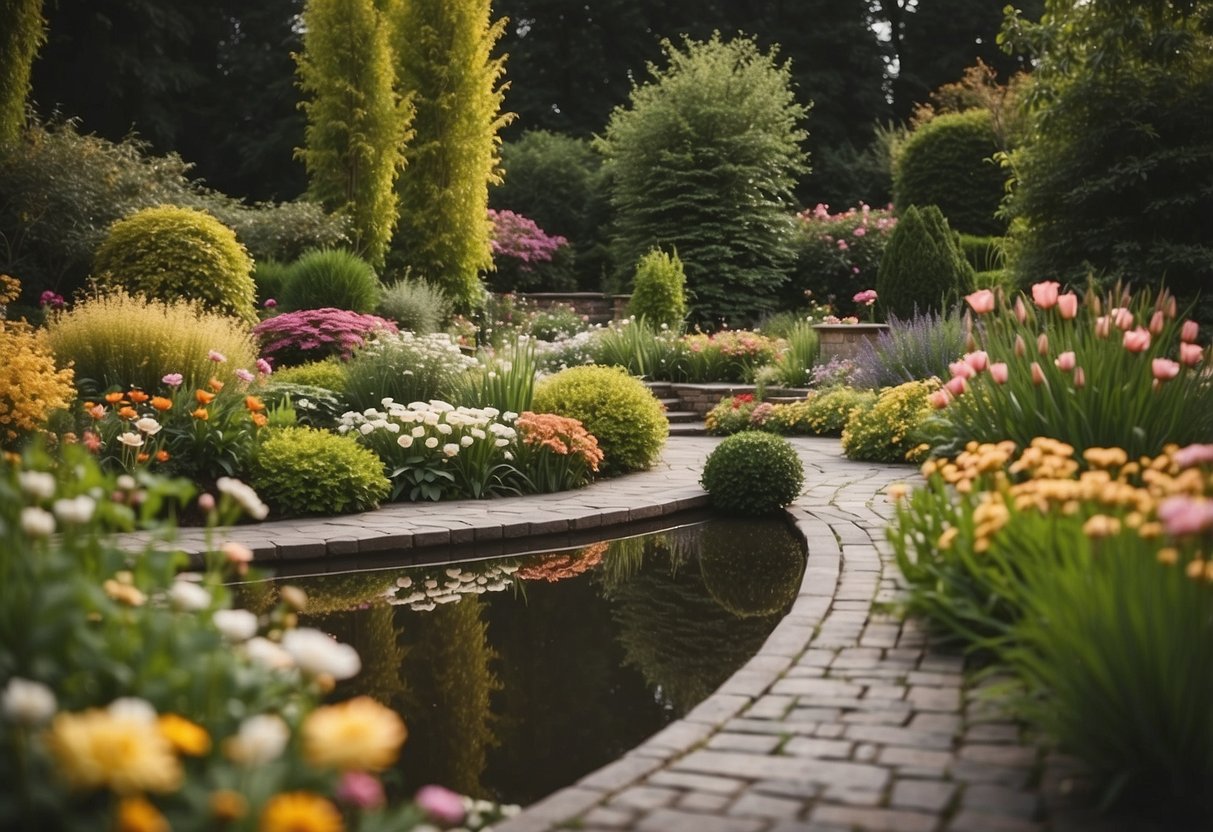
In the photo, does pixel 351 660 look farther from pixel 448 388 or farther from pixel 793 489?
pixel 448 388

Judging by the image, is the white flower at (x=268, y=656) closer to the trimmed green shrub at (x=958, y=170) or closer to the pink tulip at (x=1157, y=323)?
the pink tulip at (x=1157, y=323)

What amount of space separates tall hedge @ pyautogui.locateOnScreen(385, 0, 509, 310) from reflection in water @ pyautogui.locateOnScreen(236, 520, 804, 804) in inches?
437

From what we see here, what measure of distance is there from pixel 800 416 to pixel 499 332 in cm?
659

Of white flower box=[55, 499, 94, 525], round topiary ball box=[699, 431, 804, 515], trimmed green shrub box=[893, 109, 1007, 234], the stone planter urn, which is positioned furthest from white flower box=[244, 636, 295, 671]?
trimmed green shrub box=[893, 109, 1007, 234]

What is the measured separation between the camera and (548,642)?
4809 millimetres

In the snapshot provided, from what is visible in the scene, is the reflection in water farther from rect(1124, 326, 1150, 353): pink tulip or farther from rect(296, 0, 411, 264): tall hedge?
rect(296, 0, 411, 264): tall hedge

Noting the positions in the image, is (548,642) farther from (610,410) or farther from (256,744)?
(610,410)

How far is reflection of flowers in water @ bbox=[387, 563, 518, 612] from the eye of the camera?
5492 mm

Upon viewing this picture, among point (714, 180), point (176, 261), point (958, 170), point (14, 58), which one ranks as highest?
point (14, 58)

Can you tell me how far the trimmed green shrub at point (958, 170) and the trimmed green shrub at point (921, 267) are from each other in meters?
5.98

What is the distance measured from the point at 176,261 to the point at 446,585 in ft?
23.2

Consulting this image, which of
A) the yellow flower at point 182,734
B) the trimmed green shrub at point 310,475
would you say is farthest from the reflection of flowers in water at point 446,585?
the yellow flower at point 182,734

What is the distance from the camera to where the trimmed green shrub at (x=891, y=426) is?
30.6 feet

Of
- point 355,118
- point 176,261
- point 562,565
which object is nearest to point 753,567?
point 562,565
